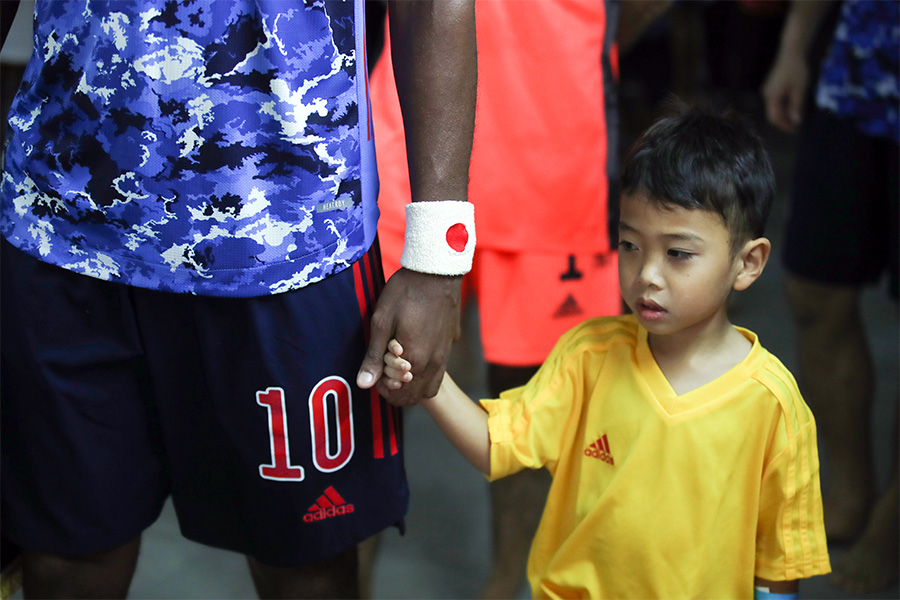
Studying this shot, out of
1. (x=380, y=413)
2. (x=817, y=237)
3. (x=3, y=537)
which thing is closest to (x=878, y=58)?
(x=817, y=237)

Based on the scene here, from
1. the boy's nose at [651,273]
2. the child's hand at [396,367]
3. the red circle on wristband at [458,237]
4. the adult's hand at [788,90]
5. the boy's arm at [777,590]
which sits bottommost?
the boy's arm at [777,590]

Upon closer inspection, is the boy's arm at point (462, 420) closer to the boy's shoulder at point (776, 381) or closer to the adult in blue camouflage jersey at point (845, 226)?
the boy's shoulder at point (776, 381)

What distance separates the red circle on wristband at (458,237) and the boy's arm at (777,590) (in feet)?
2.19

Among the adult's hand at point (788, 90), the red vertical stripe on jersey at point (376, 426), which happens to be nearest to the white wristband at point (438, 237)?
the red vertical stripe on jersey at point (376, 426)

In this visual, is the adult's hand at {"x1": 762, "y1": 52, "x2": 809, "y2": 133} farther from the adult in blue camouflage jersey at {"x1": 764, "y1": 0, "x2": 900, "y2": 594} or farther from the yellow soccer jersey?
the yellow soccer jersey

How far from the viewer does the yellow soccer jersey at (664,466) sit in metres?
1.26

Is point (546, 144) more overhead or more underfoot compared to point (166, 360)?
A: more overhead

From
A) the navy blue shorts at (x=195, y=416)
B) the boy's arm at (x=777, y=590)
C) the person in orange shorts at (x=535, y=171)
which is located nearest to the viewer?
the navy blue shorts at (x=195, y=416)

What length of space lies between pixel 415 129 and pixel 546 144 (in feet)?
1.94

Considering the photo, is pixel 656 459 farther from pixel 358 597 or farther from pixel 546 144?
pixel 546 144

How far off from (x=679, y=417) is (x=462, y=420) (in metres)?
0.30

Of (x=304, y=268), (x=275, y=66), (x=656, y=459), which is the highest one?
(x=275, y=66)

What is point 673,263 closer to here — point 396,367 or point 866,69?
point 396,367

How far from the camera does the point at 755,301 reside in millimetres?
3744
